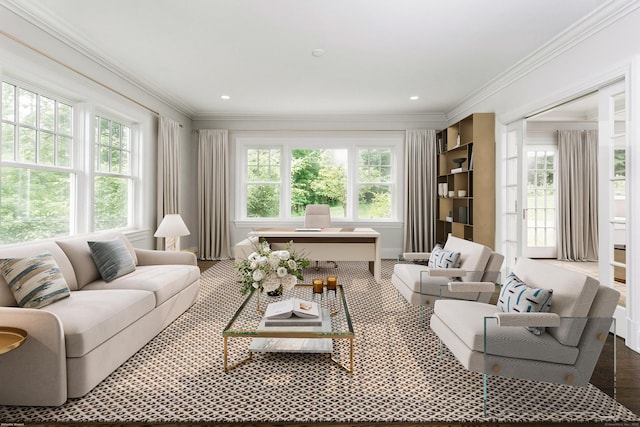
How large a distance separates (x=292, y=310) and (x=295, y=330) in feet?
0.62

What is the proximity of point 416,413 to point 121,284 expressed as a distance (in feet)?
7.86

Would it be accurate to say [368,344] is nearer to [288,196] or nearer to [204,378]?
[204,378]

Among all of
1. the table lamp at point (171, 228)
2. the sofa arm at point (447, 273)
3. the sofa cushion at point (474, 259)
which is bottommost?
the sofa arm at point (447, 273)

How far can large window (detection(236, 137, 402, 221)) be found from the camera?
22.0 ft

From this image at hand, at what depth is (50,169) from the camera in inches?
134

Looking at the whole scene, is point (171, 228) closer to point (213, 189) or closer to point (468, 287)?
point (213, 189)

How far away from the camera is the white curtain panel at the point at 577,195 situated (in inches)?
246

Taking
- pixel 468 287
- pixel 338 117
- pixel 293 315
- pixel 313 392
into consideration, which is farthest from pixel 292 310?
pixel 338 117

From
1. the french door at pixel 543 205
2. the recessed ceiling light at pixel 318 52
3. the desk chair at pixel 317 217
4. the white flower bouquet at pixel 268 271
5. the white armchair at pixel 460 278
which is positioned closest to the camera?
the white flower bouquet at pixel 268 271

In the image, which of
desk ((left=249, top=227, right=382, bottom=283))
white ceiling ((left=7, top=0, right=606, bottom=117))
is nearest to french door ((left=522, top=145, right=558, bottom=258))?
white ceiling ((left=7, top=0, right=606, bottom=117))

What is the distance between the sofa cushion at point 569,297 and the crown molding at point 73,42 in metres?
4.23

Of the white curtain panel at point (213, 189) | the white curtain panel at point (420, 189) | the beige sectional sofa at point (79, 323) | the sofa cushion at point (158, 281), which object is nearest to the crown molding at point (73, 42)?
the white curtain panel at point (213, 189)

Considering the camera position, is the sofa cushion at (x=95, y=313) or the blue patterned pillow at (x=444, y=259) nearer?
the sofa cushion at (x=95, y=313)

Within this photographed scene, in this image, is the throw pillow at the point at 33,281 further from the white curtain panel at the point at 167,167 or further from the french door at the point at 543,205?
the french door at the point at 543,205
